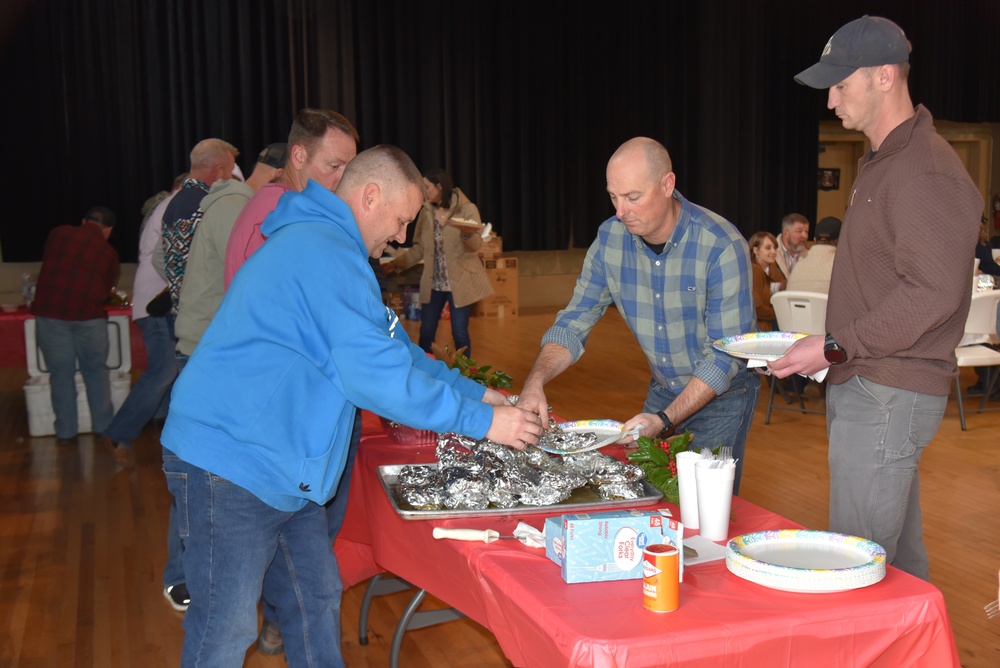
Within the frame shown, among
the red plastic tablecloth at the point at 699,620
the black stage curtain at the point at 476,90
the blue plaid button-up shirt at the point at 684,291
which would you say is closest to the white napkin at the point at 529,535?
the red plastic tablecloth at the point at 699,620

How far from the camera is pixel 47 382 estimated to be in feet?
19.6

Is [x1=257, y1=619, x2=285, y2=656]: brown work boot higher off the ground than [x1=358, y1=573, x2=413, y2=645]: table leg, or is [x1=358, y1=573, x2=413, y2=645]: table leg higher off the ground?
[x1=358, y1=573, x2=413, y2=645]: table leg

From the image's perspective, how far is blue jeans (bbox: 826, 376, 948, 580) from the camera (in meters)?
Answer: 2.05

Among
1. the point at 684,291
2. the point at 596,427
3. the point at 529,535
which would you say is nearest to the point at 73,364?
the point at 596,427

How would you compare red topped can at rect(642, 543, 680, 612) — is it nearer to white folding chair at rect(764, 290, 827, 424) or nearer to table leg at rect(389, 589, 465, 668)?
table leg at rect(389, 589, 465, 668)

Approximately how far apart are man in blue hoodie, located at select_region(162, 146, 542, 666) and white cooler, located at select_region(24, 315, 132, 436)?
417cm

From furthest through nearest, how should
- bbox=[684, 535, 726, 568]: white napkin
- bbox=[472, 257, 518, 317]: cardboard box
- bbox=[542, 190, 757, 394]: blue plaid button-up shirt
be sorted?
bbox=[472, 257, 518, 317]: cardboard box, bbox=[542, 190, 757, 394]: blue plaid button-up shirt, bbox=[684, 535, 726, 568]: white napkin

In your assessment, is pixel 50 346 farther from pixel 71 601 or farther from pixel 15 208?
pixel 15 208

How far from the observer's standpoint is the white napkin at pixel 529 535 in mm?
1875

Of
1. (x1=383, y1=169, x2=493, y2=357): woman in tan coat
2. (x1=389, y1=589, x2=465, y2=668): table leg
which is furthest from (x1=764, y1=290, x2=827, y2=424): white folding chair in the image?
(x1=389, y1=589, x2=465, y2=668): table leg

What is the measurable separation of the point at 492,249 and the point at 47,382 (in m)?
6.49

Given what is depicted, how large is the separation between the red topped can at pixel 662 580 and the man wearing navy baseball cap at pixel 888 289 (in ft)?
2.11

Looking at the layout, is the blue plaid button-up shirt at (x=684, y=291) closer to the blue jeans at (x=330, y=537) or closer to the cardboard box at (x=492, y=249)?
the blue jeans at (x=330, y=537)

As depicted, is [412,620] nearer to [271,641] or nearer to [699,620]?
[271,641]
